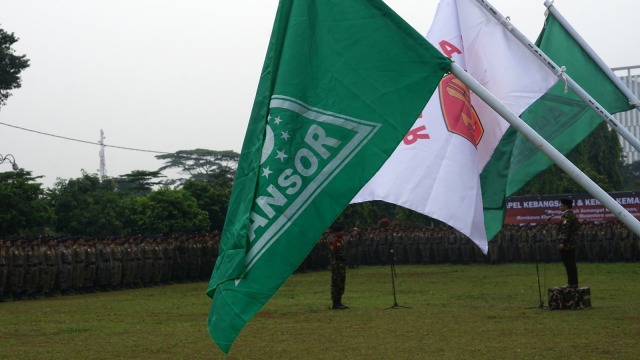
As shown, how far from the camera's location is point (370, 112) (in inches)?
188

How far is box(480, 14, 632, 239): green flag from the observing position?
7320mm

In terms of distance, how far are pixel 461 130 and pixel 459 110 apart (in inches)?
11.0

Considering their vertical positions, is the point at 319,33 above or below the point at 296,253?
above

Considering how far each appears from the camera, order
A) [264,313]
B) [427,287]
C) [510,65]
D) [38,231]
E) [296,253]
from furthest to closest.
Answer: [38,231], [427,287], [264,313], [510,65], [296,253]

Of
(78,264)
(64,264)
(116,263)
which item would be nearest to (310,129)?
(64,264)

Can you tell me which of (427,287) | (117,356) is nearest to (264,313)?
(117,356)

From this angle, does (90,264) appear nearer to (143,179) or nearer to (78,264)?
(78,264)

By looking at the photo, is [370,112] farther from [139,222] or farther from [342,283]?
[139,222]

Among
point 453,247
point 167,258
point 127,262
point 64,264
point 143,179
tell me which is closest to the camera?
point 64,264

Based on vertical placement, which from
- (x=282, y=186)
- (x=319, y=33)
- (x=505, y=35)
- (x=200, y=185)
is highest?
(x=200, y=185)

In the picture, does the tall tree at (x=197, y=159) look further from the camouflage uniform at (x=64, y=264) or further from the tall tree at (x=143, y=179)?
the camouflage uniform at (x=64, y=264)

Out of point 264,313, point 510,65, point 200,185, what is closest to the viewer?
point 510,65

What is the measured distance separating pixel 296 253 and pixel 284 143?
1.95 feet

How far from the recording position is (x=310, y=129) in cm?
474
